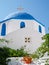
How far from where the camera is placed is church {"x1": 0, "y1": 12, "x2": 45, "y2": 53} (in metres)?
19.5

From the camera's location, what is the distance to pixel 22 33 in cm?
2002

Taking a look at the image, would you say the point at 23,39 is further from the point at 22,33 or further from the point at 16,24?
the point at 16,24

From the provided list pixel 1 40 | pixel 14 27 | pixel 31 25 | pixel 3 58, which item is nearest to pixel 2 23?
pixel 14 27

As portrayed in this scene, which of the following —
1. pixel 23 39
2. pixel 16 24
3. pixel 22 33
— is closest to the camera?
pixel 23 39

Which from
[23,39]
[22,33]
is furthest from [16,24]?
[23,39]

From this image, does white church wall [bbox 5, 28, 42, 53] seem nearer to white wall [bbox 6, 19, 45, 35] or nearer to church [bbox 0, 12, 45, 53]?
church [bbox 0, 12, 45, 53]

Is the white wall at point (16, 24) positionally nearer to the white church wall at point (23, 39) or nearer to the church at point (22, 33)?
the church at point (22, 33)

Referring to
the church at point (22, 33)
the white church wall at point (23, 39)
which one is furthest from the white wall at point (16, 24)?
the white church wall at point (23, 39)

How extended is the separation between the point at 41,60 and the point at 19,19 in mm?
10982

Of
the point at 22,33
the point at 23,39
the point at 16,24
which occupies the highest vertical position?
the point at 16,24

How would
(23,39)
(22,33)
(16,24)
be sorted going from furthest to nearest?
(16,24) < (22,33) < (23,39)

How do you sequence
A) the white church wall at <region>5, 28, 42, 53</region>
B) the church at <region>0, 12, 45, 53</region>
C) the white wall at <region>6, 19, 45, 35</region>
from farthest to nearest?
the white wall at <region>6, 19, 45, 35</region>, the church at <region>0, 12, 45, 53</region>, the white church wall at <region>5, 28, 42, 53</region>

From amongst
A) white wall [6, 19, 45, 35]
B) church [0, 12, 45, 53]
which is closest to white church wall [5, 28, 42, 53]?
church [0, 12, 45, 53]

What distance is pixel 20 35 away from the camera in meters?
19.9
